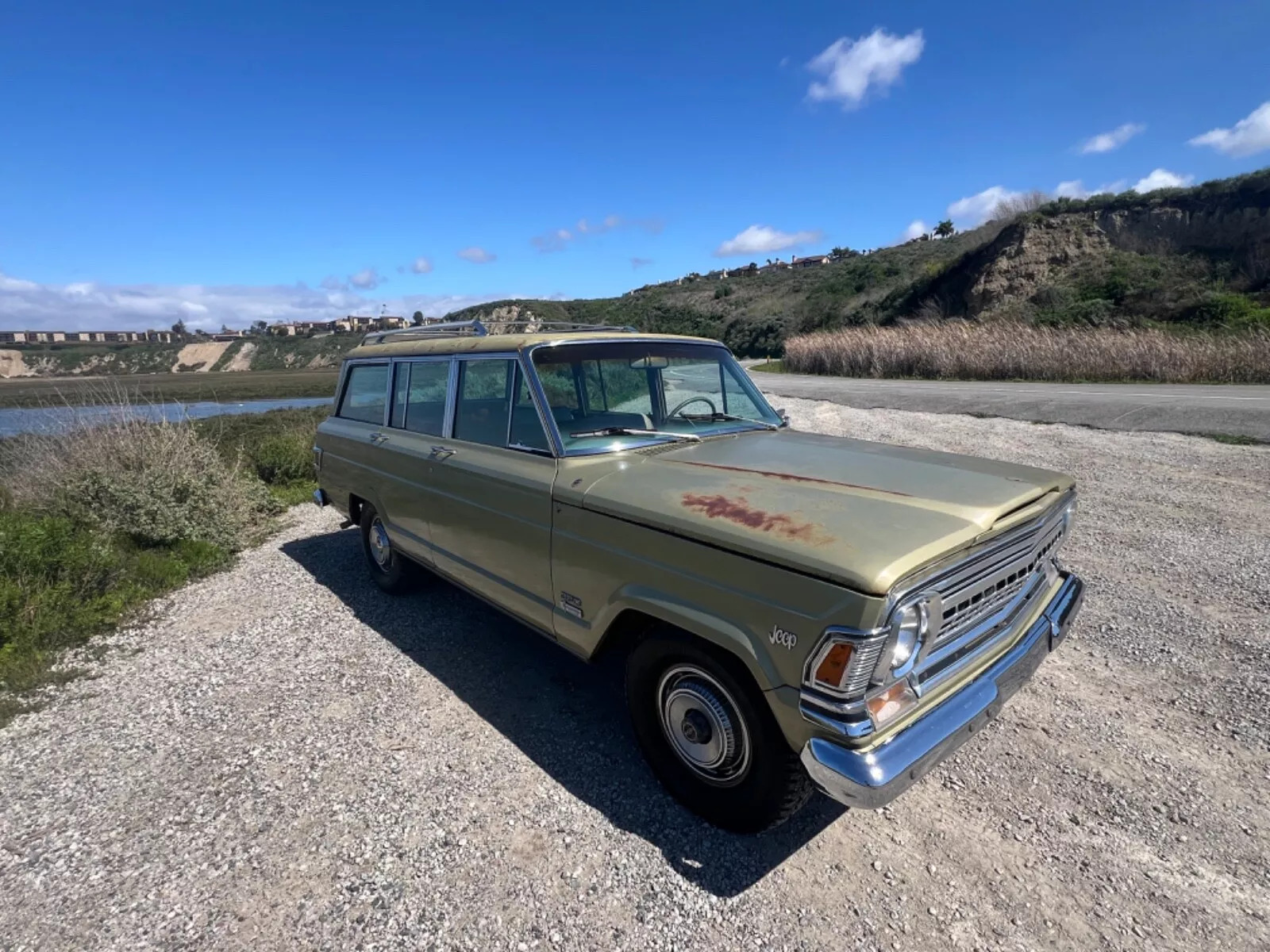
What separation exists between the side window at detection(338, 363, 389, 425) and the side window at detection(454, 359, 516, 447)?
124cm

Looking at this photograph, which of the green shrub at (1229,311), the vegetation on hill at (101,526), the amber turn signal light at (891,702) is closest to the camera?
the amber turn signal light at (891,702)

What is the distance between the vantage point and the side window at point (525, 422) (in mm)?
3316

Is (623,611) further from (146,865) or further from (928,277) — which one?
(928,277)

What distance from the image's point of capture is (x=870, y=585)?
1.89 m

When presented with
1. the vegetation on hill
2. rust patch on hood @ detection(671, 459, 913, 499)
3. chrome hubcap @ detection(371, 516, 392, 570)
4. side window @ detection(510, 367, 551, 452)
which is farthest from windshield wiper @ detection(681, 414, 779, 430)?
the vegetation on hill

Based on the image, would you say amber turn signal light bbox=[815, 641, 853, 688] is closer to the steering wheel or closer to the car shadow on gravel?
the car shadow on gravel

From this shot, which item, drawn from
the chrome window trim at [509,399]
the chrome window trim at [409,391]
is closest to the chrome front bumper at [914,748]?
the chrome window trim at [509,399]

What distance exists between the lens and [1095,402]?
1265 cm

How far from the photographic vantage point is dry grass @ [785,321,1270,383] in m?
15.2

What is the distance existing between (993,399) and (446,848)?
1501 cm

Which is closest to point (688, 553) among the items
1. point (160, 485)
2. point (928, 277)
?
point (160, 485)

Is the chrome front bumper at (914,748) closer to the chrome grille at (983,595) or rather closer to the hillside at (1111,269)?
the chrome grille at (983,595)

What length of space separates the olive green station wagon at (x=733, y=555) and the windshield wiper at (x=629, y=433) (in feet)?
0.06

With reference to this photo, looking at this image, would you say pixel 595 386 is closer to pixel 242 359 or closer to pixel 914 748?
pixel 914 748
